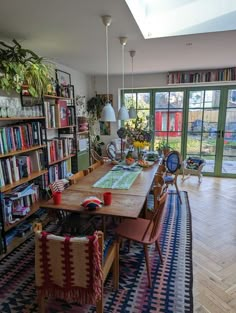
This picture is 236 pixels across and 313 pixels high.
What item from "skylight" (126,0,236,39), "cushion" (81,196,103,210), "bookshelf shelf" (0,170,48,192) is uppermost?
"skylight" (126,0,236,39)

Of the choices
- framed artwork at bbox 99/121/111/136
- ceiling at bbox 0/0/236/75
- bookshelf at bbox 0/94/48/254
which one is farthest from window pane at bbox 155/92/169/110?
bookshelf at bbox 0/94/48/254

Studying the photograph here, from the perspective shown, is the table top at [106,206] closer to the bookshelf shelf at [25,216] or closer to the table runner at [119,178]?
the table runner at [119,178]

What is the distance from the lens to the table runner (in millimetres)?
2367

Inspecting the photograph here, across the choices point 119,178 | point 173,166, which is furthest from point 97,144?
point 119,178

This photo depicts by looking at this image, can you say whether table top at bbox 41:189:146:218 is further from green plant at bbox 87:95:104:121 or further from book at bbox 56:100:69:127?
green plant at bbox 87:95:104:121

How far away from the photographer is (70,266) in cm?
130

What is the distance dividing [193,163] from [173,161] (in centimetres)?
149

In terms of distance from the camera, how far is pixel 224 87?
4668 millimetres

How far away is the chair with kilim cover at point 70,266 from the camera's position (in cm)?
126

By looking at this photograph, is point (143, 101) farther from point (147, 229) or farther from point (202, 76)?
point (147, 229)

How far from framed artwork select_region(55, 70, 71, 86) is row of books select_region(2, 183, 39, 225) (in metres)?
1.89

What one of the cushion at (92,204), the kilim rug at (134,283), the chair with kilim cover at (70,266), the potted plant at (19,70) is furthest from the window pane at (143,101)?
the chair with kilim cover at (70,266)

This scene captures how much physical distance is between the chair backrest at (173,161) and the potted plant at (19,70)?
2.14 meters

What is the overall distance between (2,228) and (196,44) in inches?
123
